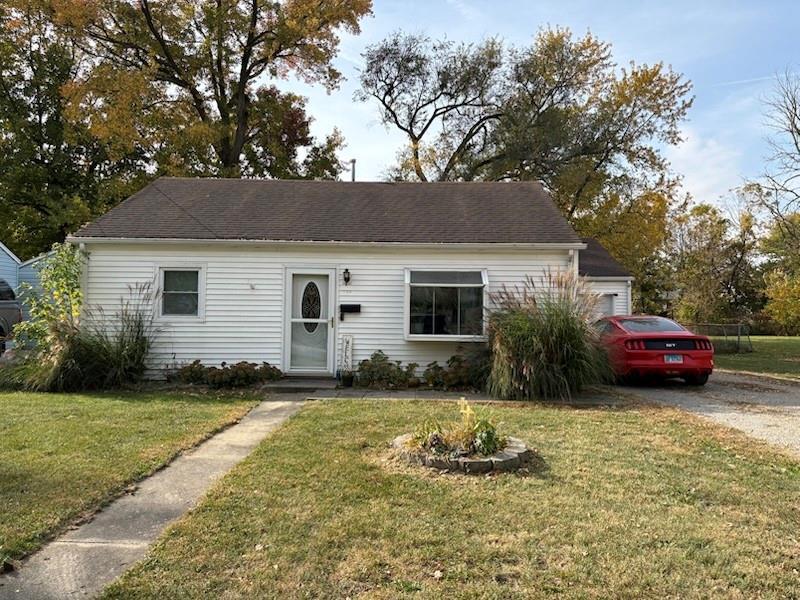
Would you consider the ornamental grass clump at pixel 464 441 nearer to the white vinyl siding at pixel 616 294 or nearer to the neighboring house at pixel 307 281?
the neighboring house at pixel 307 281

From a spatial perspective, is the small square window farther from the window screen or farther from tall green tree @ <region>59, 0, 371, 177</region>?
tall green tree @ <region>59, 0, 371, 177</region>

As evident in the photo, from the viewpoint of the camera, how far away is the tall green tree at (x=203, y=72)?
21.1m

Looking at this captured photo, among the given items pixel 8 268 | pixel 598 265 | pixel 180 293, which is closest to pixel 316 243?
pixel 180 293

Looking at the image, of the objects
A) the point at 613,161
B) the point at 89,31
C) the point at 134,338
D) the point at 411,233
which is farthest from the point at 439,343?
the point at 89,31

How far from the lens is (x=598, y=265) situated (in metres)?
18.3

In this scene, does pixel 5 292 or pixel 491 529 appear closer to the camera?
pixel 491 529

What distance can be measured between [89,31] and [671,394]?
24.3m

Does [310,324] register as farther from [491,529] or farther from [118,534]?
[491,529]

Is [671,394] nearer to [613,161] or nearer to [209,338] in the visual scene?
[209,338]

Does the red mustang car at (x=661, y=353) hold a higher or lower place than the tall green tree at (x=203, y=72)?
lower

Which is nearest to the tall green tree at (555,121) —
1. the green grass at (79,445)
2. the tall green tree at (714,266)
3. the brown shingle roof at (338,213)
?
the tall green tree at (714,266)

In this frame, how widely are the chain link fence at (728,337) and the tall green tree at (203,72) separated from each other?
1758 cm

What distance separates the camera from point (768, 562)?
315cm

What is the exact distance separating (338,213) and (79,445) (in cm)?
756
